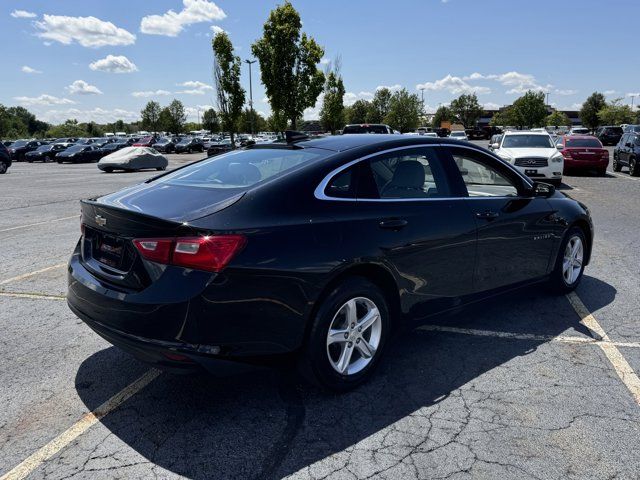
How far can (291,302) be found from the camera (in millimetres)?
3029

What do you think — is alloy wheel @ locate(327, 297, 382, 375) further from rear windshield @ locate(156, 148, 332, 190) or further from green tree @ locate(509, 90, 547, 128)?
green tree @ locate(509, 90, 547, 128)

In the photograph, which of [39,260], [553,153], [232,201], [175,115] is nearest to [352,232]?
[232,201]

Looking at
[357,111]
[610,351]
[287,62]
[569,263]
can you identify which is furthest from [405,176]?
[357,111]

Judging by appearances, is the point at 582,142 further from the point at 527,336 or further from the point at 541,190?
the point at 527,336

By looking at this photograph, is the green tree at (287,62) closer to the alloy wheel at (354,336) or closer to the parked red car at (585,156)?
the parked red car at (585,156)

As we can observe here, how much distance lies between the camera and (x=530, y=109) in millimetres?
86188

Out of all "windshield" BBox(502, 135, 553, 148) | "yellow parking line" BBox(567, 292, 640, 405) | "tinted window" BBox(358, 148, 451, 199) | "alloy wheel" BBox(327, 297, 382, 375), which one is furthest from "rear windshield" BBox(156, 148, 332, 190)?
"windshield" BBox(502, 135, 553, 148)

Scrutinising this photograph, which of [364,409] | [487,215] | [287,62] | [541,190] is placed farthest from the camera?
[287,62]

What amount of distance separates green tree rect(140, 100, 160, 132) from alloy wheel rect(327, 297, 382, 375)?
347 ft

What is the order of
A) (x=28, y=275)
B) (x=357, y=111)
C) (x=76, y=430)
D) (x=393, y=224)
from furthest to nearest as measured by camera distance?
(x=357, y=111) → (x=28, y=275) → (x=393, y=224) → (x=76, y=430)

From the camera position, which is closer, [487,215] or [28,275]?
[487,215]

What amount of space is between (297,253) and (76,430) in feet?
5.25

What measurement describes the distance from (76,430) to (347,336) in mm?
1661

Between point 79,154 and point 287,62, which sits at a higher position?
point 287,62
